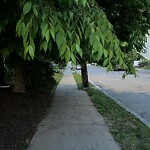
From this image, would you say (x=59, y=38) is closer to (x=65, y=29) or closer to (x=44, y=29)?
(x=44, y=29)

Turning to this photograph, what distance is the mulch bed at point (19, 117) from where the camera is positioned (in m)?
6.93

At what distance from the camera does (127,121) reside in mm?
9875

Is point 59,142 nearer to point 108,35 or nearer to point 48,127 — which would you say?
point 48,127

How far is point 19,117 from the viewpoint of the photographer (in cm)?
932

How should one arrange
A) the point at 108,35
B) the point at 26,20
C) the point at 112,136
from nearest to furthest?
1. the point at 26,20
2. the point at 108,35
3. the point at 112,136

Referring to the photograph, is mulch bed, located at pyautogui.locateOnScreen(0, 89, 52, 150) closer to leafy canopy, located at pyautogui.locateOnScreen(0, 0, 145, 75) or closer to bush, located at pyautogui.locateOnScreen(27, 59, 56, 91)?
bush, located at pyautogui.locateOnScreen(27, 59, 56, 91)

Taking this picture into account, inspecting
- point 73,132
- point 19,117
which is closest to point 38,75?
point 19,117

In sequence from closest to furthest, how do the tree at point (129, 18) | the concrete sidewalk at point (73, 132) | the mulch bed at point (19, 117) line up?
the tree at point (129, 18)
the concrete sidewalk at point (73, 132)
the mulch bed at point (19, 117)

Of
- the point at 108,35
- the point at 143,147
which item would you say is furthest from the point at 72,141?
the point at 108,35

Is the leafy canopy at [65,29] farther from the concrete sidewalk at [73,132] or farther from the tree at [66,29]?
the concrete sidewalk at [73,132]

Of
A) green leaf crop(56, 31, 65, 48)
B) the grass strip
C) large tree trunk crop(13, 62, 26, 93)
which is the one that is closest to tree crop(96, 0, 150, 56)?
the grass strip

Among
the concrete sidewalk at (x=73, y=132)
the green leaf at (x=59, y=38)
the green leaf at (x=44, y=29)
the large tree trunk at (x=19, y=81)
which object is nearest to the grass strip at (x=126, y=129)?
the concrete sidewalk at (x=73, y=132)

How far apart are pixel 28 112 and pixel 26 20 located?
7841 millimetres

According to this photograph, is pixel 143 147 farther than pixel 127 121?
No
